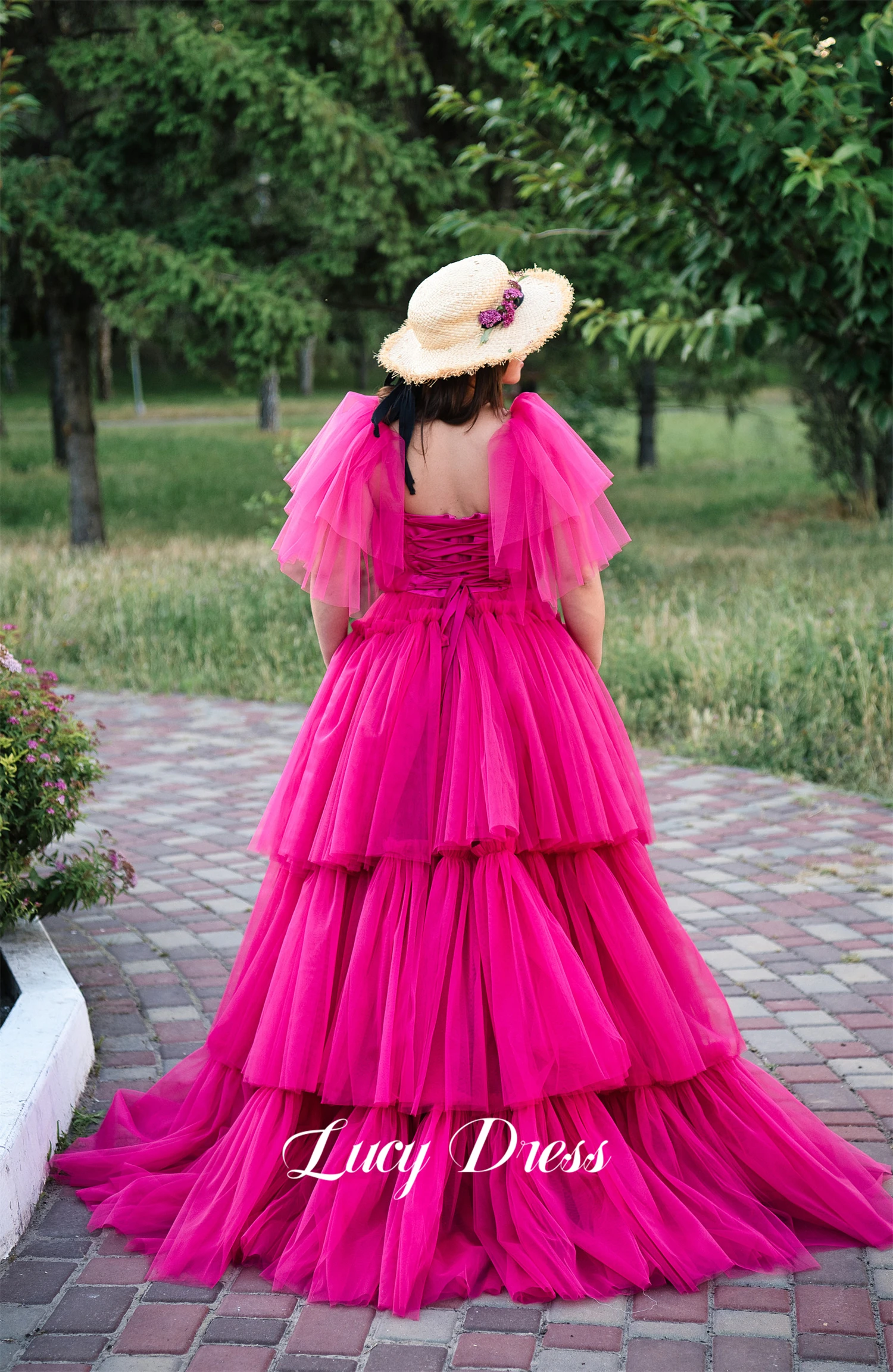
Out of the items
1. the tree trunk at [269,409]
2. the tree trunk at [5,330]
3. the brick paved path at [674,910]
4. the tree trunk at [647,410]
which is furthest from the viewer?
the tree trunk at [269,409]

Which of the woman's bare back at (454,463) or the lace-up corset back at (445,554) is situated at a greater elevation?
the woman's bare back at (454,463)

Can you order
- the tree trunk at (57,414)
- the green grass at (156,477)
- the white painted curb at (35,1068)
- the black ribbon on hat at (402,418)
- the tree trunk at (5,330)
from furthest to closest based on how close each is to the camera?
the tree trunk at (57,414), the green grass at (156,477), the tree trunk at (5,330), the black ribbon on hat at (402,418), the white painted curb at (35,1068)

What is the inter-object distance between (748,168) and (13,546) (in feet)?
35.8

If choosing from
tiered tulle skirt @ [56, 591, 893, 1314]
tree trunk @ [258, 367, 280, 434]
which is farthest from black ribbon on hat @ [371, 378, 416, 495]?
tree trunk @ [258, 367, 280, 434]

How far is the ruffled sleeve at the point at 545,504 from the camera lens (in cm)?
296

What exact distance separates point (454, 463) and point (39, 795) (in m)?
1.72

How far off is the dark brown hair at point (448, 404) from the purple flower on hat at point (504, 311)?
87mm

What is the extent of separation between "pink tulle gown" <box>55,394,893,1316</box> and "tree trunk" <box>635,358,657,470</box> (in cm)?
1941

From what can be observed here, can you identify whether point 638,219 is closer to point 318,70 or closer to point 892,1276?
point 318,70

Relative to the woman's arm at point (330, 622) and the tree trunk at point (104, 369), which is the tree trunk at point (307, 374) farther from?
the woman's arm at point (330, 622)

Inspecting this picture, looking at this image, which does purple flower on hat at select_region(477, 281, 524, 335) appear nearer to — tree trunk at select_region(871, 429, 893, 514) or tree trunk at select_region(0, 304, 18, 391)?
tree trunk at select_region(871, 429, 893, 514)

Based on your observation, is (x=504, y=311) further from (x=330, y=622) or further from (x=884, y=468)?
(x=884, y=468)

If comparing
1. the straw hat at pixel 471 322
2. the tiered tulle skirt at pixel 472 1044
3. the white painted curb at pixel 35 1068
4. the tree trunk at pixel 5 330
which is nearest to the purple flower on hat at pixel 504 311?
the straw hat at pixel 471 322

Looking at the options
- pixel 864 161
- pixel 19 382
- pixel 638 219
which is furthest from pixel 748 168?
pixel 19 382
